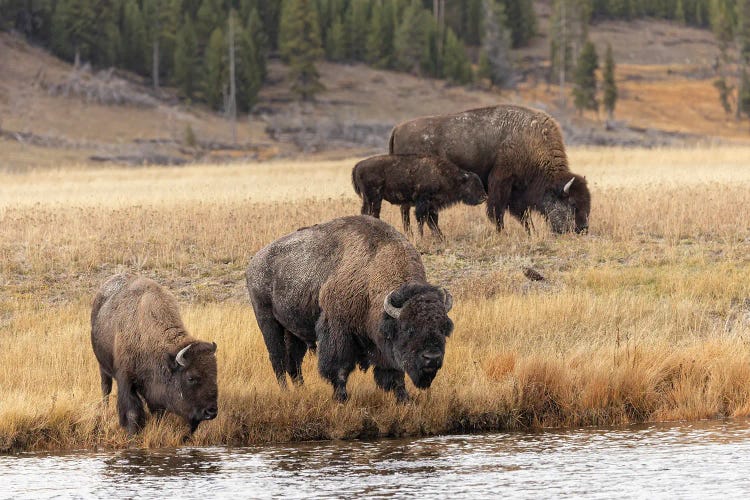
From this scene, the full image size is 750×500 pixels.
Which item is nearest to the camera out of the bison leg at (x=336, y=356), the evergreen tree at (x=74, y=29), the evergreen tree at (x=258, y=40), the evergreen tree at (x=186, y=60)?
the bison leg at (x=336, y=356)

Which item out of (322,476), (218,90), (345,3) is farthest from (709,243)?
(345,3)

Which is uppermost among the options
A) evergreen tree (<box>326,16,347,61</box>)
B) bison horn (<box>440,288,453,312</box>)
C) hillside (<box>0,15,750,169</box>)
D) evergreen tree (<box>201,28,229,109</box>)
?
evergreen tree (<box>326,16,347,61</box>)

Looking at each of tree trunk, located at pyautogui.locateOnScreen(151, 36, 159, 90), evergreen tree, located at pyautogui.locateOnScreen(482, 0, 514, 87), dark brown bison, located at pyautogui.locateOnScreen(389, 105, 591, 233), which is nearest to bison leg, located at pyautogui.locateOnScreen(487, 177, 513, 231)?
dark brown bison, located at pyautogui.locateOnScreen(389, 105, 591, 233)

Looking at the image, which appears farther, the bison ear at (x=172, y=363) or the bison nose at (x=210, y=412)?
the bison ear at (x=172, y=363)

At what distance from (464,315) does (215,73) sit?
68030 mm

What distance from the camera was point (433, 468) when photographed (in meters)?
8.23

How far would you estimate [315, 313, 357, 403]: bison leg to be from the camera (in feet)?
31.7

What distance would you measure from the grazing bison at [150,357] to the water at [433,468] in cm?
42

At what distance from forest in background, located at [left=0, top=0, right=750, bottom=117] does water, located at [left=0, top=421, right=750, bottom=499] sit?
66.5 meters

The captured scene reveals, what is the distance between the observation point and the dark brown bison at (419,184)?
18.0m

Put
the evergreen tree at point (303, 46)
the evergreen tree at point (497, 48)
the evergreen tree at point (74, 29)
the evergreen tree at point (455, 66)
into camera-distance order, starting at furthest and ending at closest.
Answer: the evergreen tree at point (497, 48), the evergreen tree at point (455, 66), the evergreen tree at point (303, 46), the evergreen tree at point (74, 29)

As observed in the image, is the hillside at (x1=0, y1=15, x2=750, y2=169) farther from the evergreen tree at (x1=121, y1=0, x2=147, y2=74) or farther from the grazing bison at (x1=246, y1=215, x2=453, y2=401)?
the grazing bison at (x1=246, y1=215, x2=453, y2=401)

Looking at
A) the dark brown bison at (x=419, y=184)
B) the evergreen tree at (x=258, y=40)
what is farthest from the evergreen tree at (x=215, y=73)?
the dark brown bison at (x=419, y=184)

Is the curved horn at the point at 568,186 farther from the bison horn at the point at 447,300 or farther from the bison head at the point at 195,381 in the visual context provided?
the bison head at the point at 195,381
